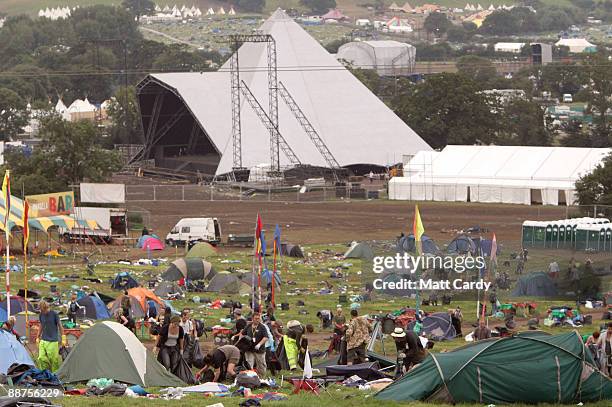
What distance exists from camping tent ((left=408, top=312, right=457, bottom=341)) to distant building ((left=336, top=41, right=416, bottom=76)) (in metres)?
135

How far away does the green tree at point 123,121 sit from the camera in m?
100

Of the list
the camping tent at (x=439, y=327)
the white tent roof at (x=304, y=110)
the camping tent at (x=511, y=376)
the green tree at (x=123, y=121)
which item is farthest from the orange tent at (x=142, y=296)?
the green tree at (x=123, y=121)

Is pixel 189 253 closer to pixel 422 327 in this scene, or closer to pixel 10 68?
pixel 422 327

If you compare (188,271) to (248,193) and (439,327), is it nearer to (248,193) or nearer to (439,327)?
(439,327)

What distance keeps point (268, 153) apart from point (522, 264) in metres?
43.2

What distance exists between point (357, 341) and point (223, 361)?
228 centimetres

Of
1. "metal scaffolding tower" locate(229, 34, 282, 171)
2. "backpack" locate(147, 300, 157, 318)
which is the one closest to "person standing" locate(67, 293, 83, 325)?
"backpack" locate(147, 300, 157, 318)

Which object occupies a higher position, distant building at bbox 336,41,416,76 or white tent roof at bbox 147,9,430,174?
distant building at bbox 336,41,416,76

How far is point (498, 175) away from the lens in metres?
66.1

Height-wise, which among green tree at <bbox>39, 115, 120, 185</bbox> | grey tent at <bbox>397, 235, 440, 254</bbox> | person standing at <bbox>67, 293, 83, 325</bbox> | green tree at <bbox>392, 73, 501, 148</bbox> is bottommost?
person standing at <bbox>67, 293, 83, 325</bbox>

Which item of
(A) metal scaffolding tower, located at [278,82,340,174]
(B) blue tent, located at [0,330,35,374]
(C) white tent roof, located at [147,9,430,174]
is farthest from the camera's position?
(C) white tent roof, located at [147,9,430,174]

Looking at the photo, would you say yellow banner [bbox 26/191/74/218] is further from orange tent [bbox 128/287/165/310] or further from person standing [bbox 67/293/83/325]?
person standing [bbox 67/293/83/325]

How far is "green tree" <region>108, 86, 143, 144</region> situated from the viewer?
100000 millimetres

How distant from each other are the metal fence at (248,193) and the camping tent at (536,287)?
34.6 m
